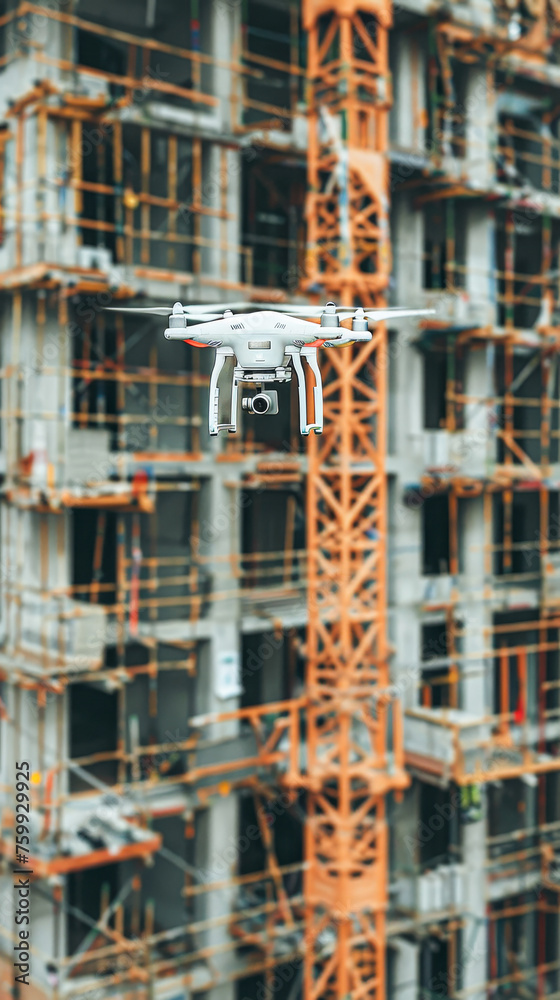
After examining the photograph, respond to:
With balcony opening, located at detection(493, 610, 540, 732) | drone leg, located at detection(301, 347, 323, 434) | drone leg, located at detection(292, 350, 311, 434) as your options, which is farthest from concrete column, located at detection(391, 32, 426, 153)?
drone leg, located at detection(292, 350, 311, 434)

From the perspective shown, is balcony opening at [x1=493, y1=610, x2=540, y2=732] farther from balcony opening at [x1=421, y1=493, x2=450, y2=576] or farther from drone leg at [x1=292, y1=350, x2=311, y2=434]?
drone leg at [x1=292, y1=350, x2=311, y2=434]

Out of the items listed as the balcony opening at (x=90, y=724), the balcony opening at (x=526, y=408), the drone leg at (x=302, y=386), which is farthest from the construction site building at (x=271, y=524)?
the drone leg at (x=302, y=386)

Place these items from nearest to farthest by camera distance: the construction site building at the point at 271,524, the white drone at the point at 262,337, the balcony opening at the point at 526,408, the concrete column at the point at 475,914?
the white drone at the point at 262,337
the construction site building at the point at 271,524
the concrete column at the point at 475,914
the balcony opening at the point at 526,408

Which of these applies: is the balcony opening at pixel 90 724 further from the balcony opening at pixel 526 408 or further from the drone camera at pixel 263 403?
the balcony opening at pixel 526 408

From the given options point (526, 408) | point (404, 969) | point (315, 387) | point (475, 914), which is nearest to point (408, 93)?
point (526, 408)

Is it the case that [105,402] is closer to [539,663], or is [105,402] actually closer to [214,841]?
[214,841]

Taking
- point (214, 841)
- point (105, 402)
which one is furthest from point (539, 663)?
point (105, 402)
